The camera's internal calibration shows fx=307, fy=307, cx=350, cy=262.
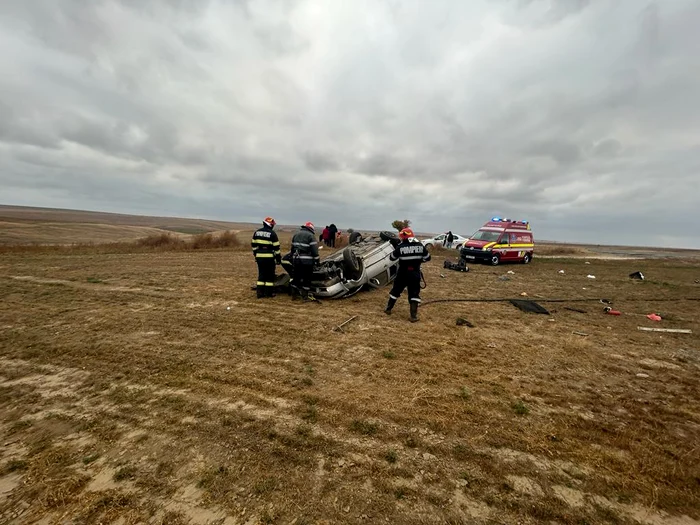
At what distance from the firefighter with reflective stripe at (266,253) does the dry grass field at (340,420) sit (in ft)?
4.70

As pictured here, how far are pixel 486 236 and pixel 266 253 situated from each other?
1196 centimetres

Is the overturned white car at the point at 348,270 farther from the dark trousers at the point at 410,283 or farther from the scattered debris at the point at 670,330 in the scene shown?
the scattered debris at the point at 670,330

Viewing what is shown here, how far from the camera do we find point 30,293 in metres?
7.22

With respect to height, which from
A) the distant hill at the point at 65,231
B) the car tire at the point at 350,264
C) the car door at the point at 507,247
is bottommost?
the distant hill at the point at 65,231

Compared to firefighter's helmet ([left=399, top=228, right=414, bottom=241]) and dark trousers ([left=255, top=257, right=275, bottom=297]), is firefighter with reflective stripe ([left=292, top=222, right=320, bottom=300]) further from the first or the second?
firefighter's helmet ([left=399, top=228, right=414, bottom=241])

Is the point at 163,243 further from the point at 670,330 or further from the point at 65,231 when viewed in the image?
the point at 670,330

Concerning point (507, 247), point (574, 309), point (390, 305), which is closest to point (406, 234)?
point (390, 305)

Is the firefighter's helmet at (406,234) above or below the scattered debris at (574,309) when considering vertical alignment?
above

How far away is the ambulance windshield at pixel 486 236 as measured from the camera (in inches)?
587

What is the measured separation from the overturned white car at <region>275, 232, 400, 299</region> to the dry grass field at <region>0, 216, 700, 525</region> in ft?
4.42

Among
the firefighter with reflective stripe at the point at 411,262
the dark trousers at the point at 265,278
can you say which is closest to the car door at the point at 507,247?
the firefighter with reflective stripe at the point at 411,262

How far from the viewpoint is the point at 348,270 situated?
7.05m

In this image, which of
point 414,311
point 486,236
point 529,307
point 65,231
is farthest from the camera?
point 65,231

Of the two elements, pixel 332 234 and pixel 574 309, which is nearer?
pixel 574 309
